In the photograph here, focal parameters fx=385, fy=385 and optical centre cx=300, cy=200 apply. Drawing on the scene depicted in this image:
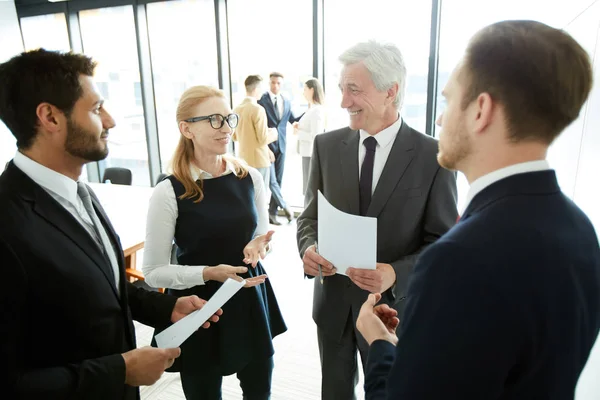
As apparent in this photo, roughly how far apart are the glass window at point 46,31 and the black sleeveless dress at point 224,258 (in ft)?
22.8

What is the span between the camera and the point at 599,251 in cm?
72

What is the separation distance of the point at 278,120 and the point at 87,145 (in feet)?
15.1

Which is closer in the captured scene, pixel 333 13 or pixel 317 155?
pixel 317 155

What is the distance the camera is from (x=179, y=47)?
20.7ft

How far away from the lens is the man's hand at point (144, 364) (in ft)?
3.44

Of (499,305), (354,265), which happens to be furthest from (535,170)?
(354,265)

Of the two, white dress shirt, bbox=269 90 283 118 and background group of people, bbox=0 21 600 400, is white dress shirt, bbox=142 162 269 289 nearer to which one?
background group of people, bbox=0 21 600 400

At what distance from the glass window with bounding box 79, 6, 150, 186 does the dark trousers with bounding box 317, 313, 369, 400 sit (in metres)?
6.07

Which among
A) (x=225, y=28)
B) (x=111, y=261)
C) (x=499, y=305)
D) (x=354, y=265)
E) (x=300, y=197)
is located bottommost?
(x=300, y=197)

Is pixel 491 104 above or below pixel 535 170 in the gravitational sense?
above

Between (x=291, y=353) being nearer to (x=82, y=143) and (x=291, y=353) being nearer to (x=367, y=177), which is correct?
(x=367, y=177)

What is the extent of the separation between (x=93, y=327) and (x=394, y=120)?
4.26 feet

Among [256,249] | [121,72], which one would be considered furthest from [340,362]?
[121,72]

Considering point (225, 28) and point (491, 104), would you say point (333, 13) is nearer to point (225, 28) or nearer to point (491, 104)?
point (225, 28)
